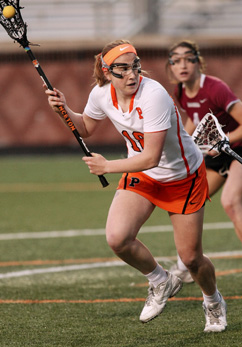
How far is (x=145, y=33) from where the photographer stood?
75.0 feet

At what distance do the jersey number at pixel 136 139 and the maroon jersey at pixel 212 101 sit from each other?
1698mm

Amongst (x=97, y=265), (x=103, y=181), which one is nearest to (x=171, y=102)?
Answer: (x=103, y=181)

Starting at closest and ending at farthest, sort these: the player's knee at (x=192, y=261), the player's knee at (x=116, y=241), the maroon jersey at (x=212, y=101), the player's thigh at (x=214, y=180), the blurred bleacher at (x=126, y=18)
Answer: the player's knee at (x=116, y=241), the player's knee at (x=192, y=261), the maroon jersey at (x=212, y=101), the player's thigh at (x=214, y=180), the blurred bleacher at (x=126, y=18)

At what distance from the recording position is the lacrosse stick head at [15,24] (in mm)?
5096

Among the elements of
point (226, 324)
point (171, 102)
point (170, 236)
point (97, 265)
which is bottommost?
point (170, 236)

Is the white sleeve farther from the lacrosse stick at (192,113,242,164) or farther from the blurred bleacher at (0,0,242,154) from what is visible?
the blurred bleacher at (0,0,242,154)

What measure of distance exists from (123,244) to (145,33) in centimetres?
1856

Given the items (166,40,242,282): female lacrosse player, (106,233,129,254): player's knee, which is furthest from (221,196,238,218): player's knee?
(106,233,129,254): player's knee

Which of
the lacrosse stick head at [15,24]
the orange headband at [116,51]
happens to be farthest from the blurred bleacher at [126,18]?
the orange headband at [116,51]

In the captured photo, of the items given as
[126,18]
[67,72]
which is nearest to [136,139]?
[67,72]

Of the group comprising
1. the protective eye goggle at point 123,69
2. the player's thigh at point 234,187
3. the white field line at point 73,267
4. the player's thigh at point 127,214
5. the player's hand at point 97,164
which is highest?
the protective eye goggle at point 123,69

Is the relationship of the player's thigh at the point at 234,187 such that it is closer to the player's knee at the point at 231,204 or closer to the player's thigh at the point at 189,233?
the player's knee at the point at 231,204

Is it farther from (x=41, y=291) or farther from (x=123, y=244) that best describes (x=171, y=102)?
(x=41, y=291)

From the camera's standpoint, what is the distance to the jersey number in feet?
16.4
